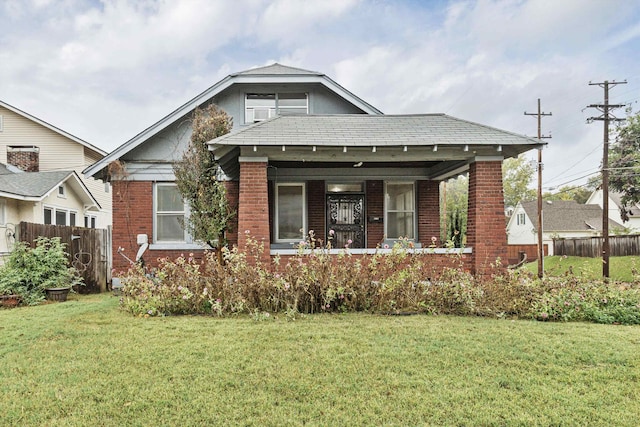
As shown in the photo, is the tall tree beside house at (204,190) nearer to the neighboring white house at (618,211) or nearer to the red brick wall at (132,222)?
the red brick wall at (132,222)

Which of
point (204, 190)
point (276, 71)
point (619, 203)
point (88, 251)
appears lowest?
point (88, 251)

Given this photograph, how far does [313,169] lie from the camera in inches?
440

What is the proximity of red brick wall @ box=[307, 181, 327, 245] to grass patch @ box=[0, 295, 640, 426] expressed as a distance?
572 centimetres

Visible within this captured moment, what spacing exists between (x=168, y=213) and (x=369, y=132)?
616cm

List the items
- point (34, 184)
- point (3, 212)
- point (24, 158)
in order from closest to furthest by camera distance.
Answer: point (3, 212) → point (34, 184) → point (24, 158)

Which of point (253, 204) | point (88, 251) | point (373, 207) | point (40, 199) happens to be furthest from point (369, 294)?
point (40, 199)

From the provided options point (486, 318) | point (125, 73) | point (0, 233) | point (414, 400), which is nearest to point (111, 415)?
point (414, 400)

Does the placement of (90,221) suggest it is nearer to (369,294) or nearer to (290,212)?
(290,212)

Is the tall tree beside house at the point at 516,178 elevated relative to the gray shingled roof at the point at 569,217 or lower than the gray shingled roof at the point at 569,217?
elevated

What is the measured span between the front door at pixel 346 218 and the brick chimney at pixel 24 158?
1611 cm

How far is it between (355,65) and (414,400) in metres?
20.6

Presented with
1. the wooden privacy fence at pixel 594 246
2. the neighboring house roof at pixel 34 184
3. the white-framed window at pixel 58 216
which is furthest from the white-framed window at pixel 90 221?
the wooden privacy fence at pixel 594 246

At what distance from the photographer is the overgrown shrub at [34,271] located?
29.1 feet

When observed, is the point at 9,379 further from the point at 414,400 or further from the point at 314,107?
the point at 314,107
